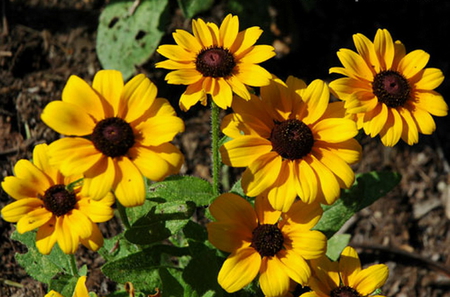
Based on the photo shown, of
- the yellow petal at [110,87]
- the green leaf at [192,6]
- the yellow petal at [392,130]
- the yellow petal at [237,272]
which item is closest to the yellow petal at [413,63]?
the yellow petal at [392,130]

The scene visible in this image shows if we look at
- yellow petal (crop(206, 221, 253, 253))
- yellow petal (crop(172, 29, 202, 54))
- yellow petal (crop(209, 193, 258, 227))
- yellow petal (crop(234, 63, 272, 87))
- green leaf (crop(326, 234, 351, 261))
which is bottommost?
green leaf (crop(326, 234, 351, 261))

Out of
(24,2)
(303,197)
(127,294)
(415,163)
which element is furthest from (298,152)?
(24,2)

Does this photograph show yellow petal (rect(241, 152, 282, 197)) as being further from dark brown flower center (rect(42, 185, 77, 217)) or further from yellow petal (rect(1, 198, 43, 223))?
yellow petal (rect(1, 198, 43, 223))

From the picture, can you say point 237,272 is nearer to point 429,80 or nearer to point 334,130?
point 334,130

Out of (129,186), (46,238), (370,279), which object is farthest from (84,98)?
(370,279)

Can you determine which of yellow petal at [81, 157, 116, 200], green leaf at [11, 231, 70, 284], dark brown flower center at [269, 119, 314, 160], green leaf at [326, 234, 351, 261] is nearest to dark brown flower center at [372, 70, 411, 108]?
dark brown flower center at [269, 119, 314, 160]

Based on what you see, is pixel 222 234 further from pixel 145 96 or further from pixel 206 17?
pixel 206 17
